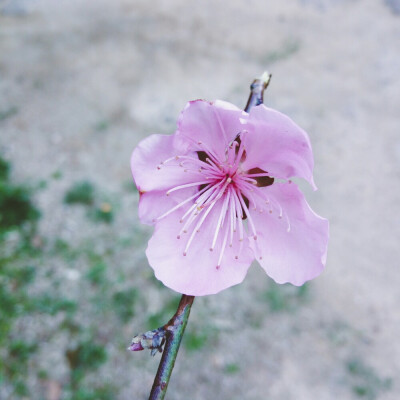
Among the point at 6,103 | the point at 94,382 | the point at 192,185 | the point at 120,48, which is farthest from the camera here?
the point at 120,48

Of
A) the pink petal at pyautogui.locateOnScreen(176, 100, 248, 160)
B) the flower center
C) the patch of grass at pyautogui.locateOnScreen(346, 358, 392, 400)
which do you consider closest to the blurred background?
the patch of grass at pyautogui.locateOnScreen(346, 358, 392, 400)

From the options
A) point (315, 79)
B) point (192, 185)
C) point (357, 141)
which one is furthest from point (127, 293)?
point (315, 79)

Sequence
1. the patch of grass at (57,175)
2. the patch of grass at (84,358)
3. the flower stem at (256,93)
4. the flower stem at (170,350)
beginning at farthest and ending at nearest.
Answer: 1. the patch of grass at (57,175)
2. the patch of grass at (84,358)
3. the flower stem at (256,93)
4. the flower stem at (170,350)

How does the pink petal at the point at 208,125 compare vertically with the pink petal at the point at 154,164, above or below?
above

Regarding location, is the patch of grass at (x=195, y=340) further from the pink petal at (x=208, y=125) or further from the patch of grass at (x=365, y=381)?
the pink petal at (x=208, y=125)

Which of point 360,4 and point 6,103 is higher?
point 360,4

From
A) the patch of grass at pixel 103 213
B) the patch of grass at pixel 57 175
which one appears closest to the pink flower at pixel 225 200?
the patch of grass at pixel 103 213

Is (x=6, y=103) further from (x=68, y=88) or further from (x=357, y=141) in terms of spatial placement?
(x=357, y=141)
